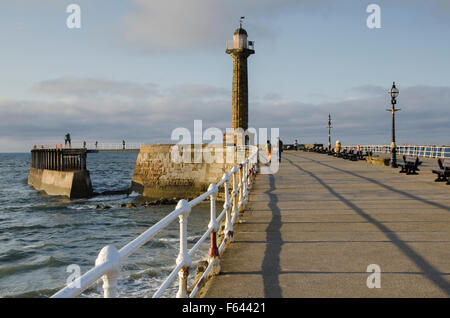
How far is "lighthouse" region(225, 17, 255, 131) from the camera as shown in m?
46.7

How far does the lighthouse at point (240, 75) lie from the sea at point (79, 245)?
19.4 m

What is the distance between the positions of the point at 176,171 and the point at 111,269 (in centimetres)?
3742

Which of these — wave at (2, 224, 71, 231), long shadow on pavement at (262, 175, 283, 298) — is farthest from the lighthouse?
long shadow on pavement at (262, 175, 283, 298)

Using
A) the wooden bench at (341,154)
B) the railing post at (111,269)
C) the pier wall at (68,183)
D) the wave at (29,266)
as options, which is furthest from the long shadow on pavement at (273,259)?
the pier wall at (68,183)

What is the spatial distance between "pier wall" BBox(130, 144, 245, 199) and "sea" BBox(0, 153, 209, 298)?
6.49 m

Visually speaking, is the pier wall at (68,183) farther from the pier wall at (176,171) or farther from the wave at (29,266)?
the wave at (29,266)

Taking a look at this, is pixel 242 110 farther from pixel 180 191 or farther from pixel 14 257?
pixel 14 257

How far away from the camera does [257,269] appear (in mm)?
5148

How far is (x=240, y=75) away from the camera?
46.8 meters

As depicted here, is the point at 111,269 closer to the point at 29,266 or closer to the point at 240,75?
the point at 29,266

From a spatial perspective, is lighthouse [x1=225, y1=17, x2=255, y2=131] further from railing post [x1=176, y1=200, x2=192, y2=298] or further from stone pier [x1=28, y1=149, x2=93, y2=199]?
railing post [x1=176, y1=200, x2=192, y2=298]
